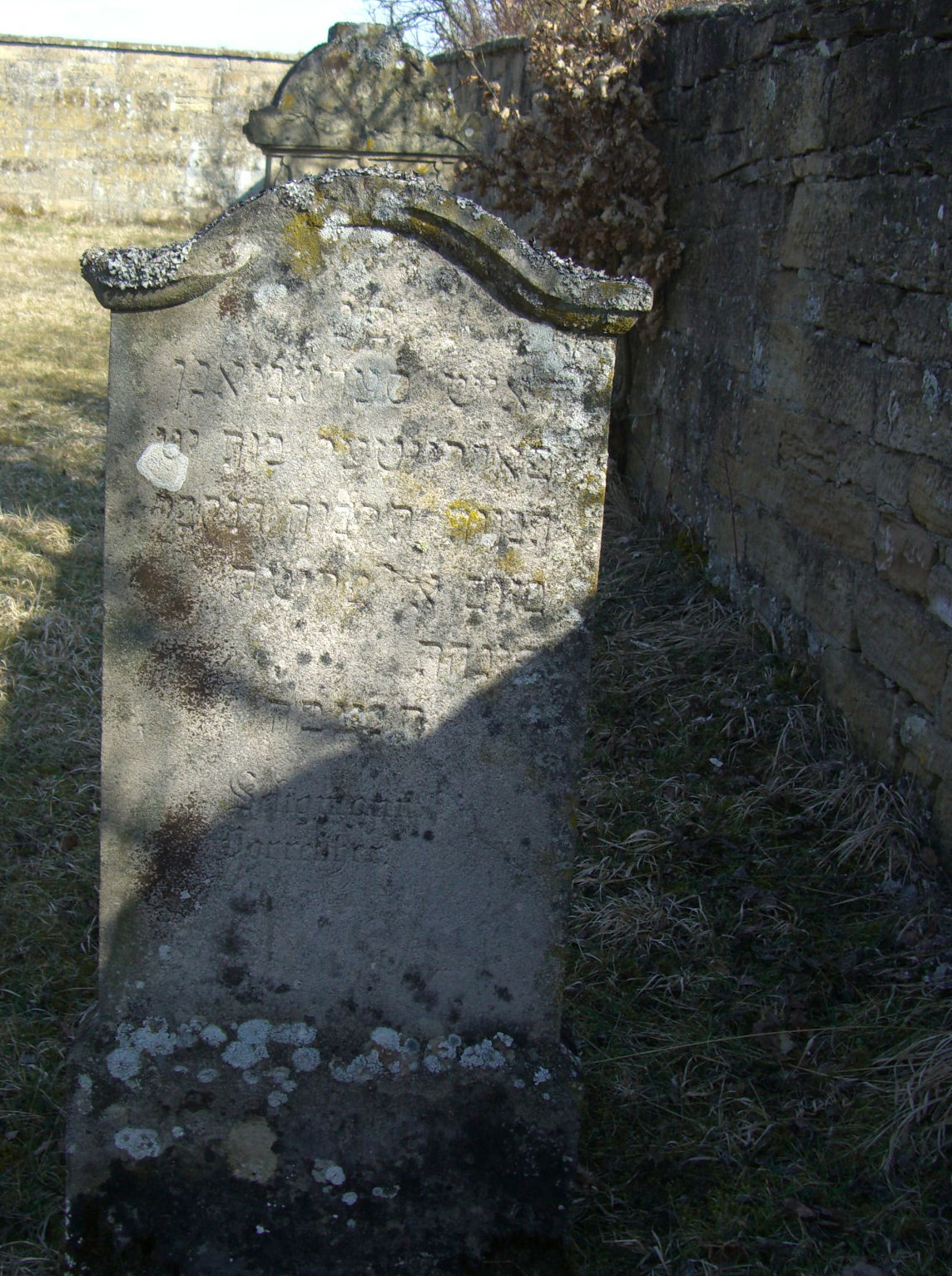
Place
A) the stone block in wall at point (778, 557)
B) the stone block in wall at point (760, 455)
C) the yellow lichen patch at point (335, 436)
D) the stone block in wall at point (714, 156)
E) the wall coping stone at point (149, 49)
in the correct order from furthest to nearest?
the wall coping stone at point (149, 49) < the stone block in wall at point (714, 156) < the stone block in wall at point (760, 455) < the stone block in wall at point (778, 557) < the yellow lichen patch at point (335, 436)

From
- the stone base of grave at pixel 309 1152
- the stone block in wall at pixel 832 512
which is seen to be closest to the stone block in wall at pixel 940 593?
the stone block in wall at pixel 832 512

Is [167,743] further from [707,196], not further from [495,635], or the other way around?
[707,196]

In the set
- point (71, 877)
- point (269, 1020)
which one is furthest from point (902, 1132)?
point (71, 877)

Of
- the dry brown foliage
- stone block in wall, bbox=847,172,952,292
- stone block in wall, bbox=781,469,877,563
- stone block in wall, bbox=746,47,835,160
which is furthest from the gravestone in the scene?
the dry brown foliage

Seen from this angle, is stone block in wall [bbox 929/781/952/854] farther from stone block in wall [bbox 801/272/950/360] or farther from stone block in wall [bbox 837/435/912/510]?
stone block in wall [bbox 801/272/950/360]

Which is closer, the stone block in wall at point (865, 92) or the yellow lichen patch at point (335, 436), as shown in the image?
the yellow lichen patch at point (335, 436)

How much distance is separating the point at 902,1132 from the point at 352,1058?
130cm

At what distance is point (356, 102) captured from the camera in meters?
6.56

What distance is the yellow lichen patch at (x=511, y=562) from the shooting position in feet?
7.41

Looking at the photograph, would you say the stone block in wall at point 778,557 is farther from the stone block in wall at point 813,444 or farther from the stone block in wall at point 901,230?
the stone block in wall at point 901,230

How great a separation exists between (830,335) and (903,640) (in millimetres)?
1281

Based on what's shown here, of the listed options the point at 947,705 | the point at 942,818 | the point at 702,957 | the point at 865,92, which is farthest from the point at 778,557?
the point at 702,957

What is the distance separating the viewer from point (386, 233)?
6.97ft

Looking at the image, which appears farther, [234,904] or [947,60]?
[947,60]
